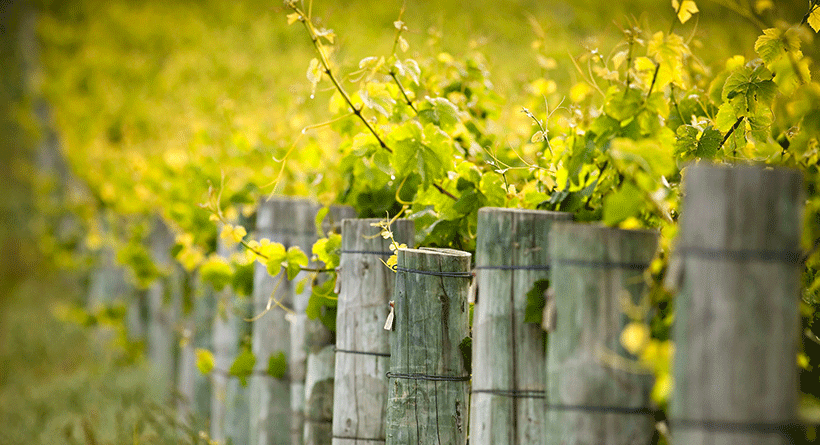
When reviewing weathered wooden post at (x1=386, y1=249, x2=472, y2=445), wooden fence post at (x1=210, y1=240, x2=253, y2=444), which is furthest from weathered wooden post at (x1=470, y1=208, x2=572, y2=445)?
wooden fence post at (x1=210, y1=240, x2=253, y2=444)

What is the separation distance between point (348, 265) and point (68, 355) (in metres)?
5.68

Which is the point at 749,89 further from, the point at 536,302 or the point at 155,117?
the point at 155,117

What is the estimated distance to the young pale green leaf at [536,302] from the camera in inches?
62.9

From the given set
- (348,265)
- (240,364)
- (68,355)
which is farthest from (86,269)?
(348,265)

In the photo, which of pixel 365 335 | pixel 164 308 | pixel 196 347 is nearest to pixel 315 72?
pixel 365 335

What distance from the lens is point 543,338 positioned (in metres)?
1.64

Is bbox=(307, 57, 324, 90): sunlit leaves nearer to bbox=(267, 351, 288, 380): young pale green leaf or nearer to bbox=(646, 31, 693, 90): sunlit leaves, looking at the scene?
bbox=(646, 31, 693, 90): sunlit leaves

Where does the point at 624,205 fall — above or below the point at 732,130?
below

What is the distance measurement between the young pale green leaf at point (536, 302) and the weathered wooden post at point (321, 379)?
3.41 feet

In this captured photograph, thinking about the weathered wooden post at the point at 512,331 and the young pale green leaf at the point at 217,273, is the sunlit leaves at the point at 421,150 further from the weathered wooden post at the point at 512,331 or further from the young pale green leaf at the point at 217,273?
the young pale green leaf at the point at 217,273

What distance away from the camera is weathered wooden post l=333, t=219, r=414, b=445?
217cm

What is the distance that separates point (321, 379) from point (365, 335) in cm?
48

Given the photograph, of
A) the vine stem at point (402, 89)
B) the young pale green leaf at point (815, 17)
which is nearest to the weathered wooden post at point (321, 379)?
the vine stem at point (402, 89)

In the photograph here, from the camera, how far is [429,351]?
1.89 meters
